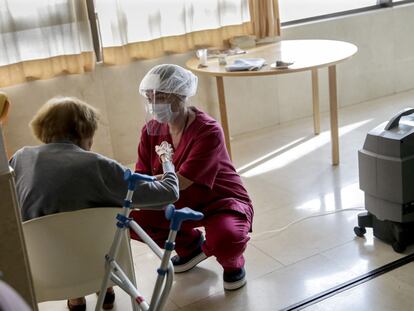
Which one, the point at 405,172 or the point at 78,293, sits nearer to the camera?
the point at 78,293

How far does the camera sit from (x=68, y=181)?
73.4 inches

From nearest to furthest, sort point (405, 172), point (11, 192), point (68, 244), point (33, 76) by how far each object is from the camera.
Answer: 1. point (11, 192)
2. point (68, 244)
3. point (405, 172)
4. point (33, 76)

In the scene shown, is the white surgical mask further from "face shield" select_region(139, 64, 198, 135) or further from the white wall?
the white wall

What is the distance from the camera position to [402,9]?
4992 millimetres

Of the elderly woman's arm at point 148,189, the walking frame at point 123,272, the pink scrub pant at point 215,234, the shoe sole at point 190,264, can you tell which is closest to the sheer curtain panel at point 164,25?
the pink scrub pant at point 215,234

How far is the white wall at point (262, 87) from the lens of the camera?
3678mm

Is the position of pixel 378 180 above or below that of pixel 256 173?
above

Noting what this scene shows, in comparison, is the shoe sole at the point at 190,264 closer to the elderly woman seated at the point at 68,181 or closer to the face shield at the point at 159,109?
the face shield at the point at 159,109

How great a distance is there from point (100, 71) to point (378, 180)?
1.96 m

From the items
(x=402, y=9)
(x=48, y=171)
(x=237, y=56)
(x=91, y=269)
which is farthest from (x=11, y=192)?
(x=402, y=9)

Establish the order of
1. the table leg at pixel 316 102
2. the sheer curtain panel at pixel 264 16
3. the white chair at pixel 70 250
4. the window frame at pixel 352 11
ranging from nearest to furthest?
the white chair at pixel 70 250 → the sheer curtain panel at pixel 264 16 → the table leg at pixel 316 102 → the window frame at pixel 352 11

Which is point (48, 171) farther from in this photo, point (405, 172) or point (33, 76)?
point (33, 76)

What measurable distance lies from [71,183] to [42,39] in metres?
1.88

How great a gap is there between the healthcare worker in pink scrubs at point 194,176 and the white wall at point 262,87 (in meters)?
0.85
